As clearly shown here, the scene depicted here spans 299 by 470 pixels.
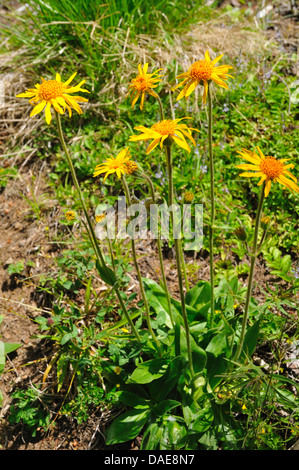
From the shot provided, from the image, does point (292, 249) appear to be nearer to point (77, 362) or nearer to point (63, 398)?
point (77, 362)

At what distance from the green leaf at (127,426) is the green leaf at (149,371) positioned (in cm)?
21

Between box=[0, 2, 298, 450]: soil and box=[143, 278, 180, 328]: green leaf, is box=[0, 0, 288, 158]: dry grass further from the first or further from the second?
box=[143, 278, 180, 328]: green leaf

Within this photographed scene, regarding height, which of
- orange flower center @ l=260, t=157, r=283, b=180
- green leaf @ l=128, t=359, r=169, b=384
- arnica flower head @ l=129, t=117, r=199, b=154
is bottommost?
green leaf @ l=128, t=359, r=169, b=384

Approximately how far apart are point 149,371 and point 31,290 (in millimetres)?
1234

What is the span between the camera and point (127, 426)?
2.12m

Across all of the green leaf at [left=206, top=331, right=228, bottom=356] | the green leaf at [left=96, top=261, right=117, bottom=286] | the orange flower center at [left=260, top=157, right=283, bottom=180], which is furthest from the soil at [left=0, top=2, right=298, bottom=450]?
the orange flower center at [left=260, top=157, right=283, bottom=180]

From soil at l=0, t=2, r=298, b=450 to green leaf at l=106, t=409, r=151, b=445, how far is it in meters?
0.19

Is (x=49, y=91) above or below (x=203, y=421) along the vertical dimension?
above

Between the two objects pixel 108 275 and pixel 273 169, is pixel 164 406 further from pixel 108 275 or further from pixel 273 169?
pixel 273 169

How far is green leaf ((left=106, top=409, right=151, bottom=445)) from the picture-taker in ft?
6.88

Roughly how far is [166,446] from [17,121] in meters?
3.22

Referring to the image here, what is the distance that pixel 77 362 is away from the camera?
233 cm

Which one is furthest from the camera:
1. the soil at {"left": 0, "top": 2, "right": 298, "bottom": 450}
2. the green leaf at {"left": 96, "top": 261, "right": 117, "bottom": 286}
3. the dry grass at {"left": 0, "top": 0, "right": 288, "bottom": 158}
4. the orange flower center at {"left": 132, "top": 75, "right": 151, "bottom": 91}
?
the dry grass at {"left": 0, "top": 0, "right": 288, "bottom": 158}

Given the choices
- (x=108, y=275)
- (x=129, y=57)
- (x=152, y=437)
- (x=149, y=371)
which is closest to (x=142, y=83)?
(x=108, y=275)
